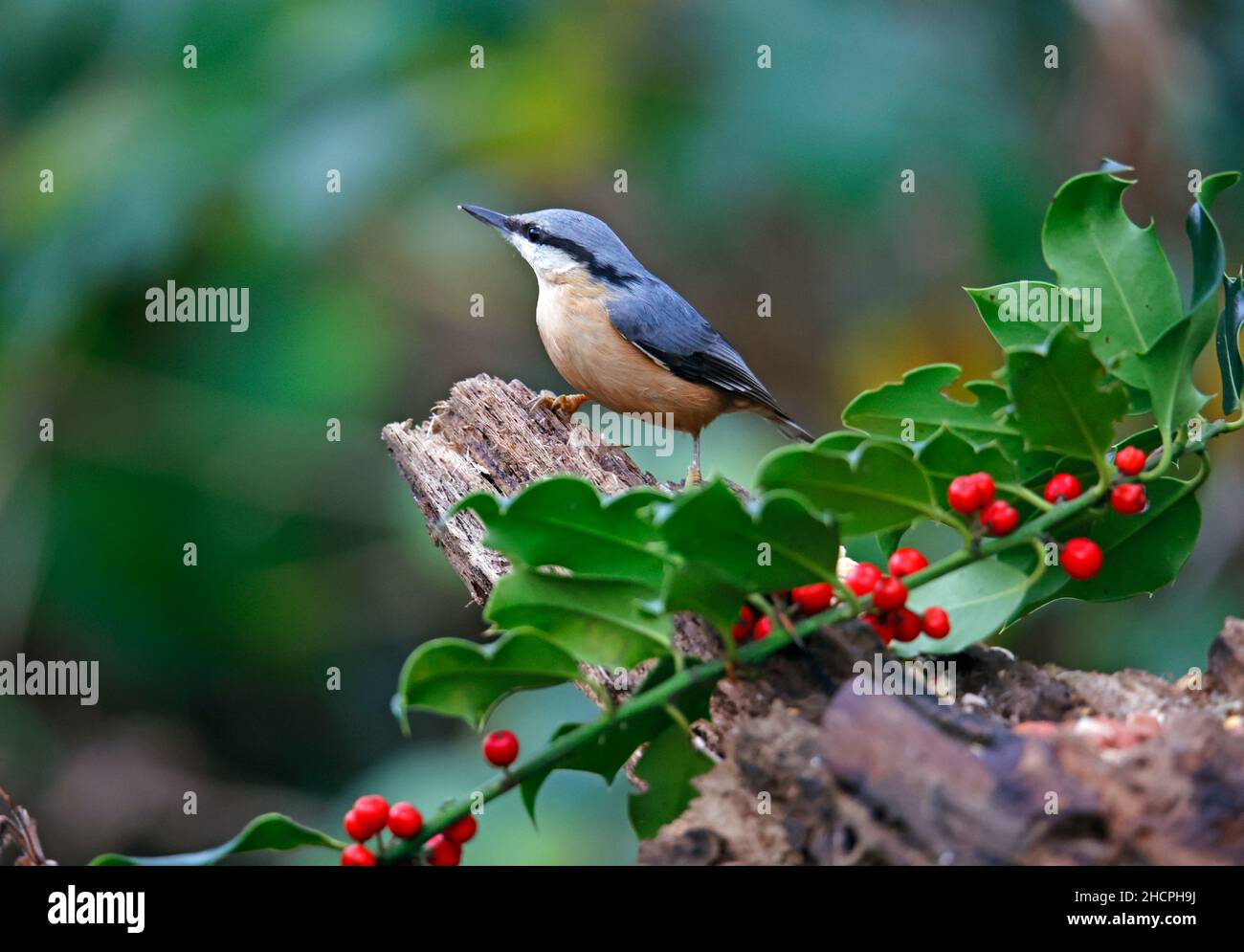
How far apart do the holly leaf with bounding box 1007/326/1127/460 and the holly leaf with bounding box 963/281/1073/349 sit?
0.47m

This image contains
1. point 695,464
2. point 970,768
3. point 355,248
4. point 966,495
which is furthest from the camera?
point 355,248

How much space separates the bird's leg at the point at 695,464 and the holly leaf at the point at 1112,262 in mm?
1653

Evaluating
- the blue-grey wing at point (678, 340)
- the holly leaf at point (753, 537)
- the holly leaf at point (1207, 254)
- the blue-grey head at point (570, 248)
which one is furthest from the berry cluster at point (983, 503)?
the blue-grey head at point (570, 248)

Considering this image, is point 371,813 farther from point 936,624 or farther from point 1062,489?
point 1062,489

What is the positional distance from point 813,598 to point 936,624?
0.30m

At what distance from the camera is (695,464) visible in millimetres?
5098

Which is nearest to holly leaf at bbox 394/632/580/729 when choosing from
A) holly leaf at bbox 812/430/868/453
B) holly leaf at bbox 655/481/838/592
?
holly leaf at bbox 655/481/838/592

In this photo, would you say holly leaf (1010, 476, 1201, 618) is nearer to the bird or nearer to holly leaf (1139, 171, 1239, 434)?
holly leaf (1139, 171, 1239, 434)

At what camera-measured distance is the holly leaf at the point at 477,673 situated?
6.99 ft

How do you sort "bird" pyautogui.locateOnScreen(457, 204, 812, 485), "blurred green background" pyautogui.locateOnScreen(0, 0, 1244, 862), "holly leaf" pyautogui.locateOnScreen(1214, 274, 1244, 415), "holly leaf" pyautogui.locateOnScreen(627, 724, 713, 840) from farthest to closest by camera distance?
"blurred green background" pyautogui.locateOnScreen(0, 0, 1244, 862)
"bird" pyautogui.locateOnScreen(457, 204, 812, 485)
"holly leaf" pyautogui.locateOnScreen(1214, 274, 1244, 415)
"holly leaf" pyautogui.locateOnScreen(627, 724, 713, 840)

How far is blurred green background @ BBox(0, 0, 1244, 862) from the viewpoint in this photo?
5.86 m

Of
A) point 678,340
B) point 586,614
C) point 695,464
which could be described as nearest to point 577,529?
point 586,614

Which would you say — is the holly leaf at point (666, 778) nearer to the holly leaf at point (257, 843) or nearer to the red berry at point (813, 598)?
the red berry at point (813, 598)
